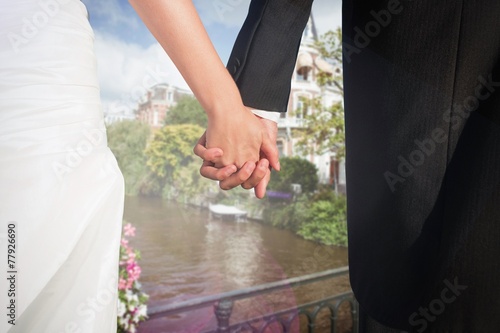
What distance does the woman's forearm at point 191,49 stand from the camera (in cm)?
78

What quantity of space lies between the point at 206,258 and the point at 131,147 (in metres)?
12.9

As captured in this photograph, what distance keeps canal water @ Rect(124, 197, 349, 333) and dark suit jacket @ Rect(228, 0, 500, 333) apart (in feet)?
78.4

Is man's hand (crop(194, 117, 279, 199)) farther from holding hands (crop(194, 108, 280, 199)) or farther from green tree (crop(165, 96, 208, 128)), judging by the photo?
green tree (crop(165, 96, 208, 128))

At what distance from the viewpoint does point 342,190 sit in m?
21.1

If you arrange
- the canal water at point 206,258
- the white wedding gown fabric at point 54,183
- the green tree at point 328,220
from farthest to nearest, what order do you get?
the canal water at point 206,258, the green tree at point 328,220, the white wedding gown fabric at point 54,183

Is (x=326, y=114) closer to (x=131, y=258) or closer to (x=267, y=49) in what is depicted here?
(x=131, y=258)

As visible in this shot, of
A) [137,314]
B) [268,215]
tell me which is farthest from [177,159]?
[137,314]

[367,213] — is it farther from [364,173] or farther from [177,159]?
[177,159]

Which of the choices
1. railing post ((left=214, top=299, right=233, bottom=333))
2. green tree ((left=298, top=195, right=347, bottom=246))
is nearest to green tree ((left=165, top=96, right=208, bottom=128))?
green tree ((left=298, top=195, right=347, bottom=246))

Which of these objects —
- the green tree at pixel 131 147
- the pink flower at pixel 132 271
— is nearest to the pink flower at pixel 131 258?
the pink flower at pixel 132 271

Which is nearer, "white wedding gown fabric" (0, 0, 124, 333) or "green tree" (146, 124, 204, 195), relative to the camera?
"white wedding gown fabric" (0, 0, 124, 333)

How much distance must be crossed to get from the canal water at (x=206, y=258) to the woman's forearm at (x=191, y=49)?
23.9 m

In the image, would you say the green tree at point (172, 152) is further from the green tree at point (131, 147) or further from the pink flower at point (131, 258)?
the pink flower at point (131, 258)

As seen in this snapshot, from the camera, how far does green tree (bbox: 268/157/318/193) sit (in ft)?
71.1
